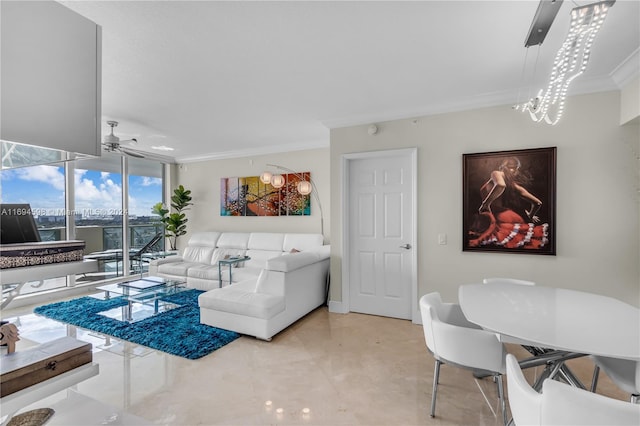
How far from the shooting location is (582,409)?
3.56ft

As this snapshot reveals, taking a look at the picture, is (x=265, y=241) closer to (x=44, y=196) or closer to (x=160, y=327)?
(x=160, y=327)

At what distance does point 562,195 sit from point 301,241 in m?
3.51

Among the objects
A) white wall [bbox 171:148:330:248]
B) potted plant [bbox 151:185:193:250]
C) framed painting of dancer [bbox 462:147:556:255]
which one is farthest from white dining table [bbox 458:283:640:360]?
potted plant [bbox 151:185:193:250]

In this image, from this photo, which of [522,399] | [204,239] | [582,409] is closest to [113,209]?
[204,239]

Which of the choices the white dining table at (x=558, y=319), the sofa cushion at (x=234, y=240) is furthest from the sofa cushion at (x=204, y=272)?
the white dining table at (x=558, y=319)

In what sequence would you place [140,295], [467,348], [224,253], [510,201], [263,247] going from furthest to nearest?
[224,253] < [263,247] < [140,295] < [510,201] < [467,348]

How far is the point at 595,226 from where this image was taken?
295 centimetres

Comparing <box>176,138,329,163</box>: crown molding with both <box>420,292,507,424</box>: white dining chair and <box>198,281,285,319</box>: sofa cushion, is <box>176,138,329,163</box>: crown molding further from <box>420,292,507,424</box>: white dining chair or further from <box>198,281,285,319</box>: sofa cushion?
<box>420,292,507,424</box>: white dining chair

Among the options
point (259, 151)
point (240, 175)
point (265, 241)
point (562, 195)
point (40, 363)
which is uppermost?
point (259, 151)

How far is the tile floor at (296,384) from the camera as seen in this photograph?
205cm

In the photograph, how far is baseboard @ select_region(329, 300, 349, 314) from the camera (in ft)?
13.3

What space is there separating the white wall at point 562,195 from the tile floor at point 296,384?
81 centimetres

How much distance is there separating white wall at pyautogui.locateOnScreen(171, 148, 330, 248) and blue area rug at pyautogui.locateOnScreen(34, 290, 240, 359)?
2.00 m

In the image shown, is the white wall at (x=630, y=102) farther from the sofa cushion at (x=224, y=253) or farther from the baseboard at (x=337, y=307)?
A: the sofa cushion at (x=224, y=253)
